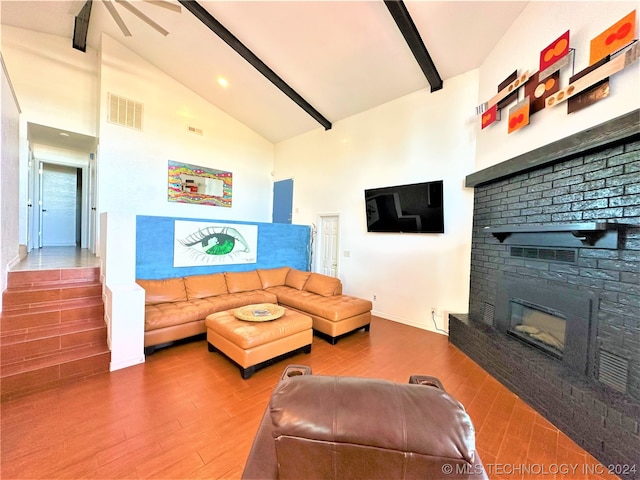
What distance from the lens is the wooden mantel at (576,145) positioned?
1.73 meters

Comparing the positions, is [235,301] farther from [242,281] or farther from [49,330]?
[49,330]

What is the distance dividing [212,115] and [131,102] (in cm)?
167

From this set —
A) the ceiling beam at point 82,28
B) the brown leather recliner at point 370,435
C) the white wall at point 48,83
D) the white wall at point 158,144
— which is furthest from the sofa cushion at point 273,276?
the ceiling beam at point 82,28

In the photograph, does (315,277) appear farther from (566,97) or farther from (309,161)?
(566,97)

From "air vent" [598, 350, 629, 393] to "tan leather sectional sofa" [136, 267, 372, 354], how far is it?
244 centimetres

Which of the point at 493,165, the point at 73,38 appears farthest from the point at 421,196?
the point at 73,38

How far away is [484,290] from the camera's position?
3.35 m

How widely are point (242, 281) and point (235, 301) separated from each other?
2.24 ft

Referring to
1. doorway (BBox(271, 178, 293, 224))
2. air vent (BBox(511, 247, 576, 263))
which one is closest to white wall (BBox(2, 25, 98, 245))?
doorway (BBox(271, 178, 293, 224))

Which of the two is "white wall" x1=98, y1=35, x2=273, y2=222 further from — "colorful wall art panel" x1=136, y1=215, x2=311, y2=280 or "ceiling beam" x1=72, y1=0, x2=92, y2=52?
"colorful wall art panel" x1=136, y1=215, x2=311, y2=280

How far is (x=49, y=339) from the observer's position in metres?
2.50

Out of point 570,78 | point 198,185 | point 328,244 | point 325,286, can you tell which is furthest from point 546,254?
point 198,185

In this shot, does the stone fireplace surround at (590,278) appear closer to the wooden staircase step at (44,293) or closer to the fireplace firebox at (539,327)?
the fireplace firebox at (539,327)

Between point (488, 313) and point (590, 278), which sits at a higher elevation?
point (590, 278)
